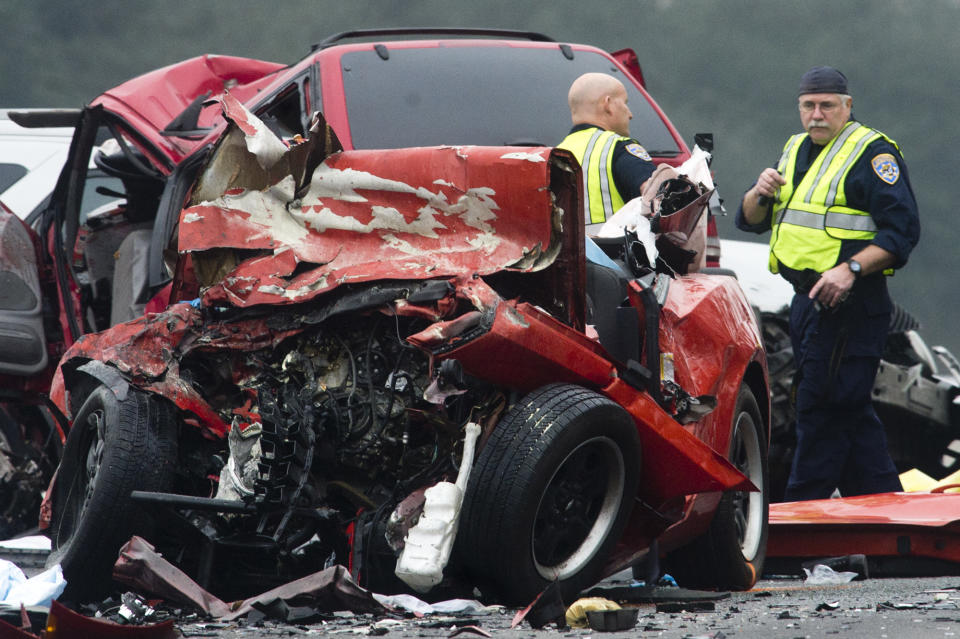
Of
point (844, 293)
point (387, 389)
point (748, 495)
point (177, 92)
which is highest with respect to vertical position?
point (177, 92)

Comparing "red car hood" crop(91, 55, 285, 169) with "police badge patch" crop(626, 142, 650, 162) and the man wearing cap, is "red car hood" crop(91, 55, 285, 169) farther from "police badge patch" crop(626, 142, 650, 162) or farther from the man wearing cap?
the man wearing cap

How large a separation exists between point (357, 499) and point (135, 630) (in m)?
1.01

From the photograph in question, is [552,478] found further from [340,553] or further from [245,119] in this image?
[245,119]

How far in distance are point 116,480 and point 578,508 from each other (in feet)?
4.67

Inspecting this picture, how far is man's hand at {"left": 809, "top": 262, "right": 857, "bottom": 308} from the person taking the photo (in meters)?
6.84

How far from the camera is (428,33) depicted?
6.84 m

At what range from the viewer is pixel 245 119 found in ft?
14.9

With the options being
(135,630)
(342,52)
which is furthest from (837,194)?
(135,630)

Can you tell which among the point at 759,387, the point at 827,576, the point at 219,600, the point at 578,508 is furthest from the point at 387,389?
the point at 827,576

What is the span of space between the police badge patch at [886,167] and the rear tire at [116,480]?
13.4 ft

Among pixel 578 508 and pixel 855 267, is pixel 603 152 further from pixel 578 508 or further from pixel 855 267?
pixel 855 267

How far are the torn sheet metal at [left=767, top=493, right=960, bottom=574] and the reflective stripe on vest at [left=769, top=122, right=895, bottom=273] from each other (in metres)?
1.49

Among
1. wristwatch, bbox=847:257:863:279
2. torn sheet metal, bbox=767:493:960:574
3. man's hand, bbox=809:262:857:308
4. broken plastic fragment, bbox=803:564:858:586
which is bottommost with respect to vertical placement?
broken plastic fragment, bbox=803:564:858:586

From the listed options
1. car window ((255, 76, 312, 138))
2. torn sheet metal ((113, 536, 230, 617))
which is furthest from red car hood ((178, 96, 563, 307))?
car window ((255, 76, 312, 138))
